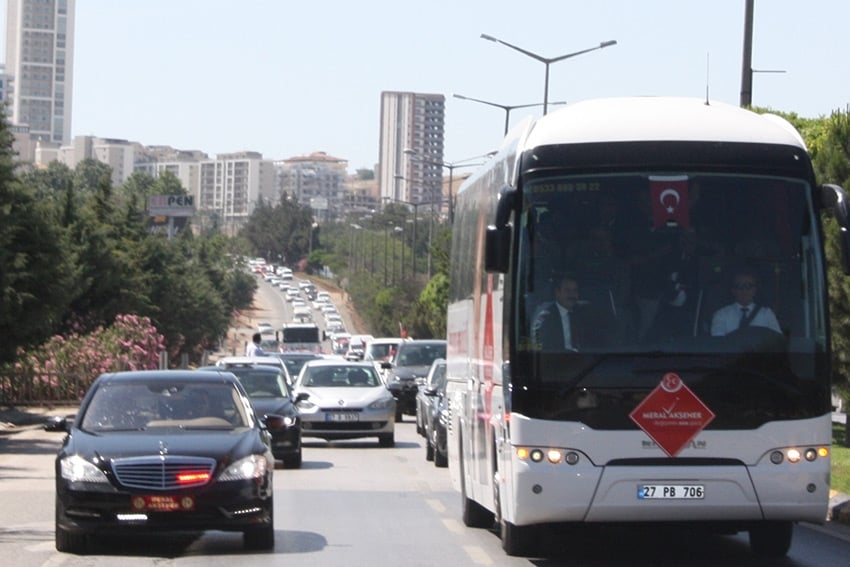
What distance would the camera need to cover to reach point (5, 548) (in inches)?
545

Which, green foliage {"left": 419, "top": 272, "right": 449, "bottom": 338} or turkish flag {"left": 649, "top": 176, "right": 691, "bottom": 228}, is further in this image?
green foliage {"left": 419, "top": 272, "right": 449, "bottom": 338}

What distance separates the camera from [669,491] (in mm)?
11805

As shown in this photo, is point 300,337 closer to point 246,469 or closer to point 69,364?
point 69,364

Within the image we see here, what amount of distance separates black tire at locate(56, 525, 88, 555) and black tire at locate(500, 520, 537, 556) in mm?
3340

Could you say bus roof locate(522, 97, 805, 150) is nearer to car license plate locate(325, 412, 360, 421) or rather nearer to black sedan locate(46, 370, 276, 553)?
black sedan locate(46, 370, 276, 553)

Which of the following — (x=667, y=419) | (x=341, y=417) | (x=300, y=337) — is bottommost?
(x=300, y=337)

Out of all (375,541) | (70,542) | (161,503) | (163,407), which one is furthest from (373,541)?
(70,542)

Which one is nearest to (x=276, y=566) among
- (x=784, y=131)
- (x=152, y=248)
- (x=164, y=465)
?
(x=164, y=465)

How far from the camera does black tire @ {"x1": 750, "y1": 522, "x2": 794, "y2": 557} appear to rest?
1330 cm

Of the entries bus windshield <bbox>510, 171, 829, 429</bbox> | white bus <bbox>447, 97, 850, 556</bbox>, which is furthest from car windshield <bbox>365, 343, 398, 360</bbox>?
bus windshield <bbox>510, 171, 829, 429</bbox>

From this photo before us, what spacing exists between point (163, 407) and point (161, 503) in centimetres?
141

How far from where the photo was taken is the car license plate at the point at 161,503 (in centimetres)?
1295

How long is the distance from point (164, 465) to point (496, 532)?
12.1 feet

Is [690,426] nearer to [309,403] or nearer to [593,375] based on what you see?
[593,375]
